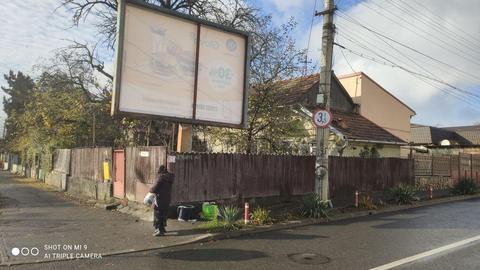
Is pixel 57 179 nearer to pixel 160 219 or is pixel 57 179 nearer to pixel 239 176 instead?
pixel 239 176

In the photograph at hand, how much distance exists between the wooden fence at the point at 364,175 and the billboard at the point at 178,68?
5.62 m

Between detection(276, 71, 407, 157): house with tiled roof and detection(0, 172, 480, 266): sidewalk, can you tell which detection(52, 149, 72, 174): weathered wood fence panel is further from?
detection(276, 71, 407, 157): house with tiled roof

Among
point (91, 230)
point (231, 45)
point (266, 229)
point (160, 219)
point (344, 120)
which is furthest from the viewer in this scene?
point (344, 120)

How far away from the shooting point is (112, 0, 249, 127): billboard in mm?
12054

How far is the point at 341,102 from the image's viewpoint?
29109 millimetres

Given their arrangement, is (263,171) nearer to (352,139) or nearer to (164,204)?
(164,204)

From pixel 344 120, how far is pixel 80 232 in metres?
17.9

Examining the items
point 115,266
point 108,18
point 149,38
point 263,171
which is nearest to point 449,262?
point 115,266

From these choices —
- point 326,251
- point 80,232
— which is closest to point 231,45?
point 80,232

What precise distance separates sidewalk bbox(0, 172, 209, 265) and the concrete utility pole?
5.02 meters

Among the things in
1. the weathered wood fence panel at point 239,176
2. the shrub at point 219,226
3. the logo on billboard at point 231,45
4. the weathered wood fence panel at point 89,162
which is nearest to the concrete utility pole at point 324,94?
the weathered wood fence panel at point 239,176

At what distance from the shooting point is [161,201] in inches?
435

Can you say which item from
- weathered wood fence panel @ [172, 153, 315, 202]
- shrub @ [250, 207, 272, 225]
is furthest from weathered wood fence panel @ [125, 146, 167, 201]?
shrub @ [250, 207, 272, 225]

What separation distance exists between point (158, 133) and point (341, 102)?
12.4 meters
